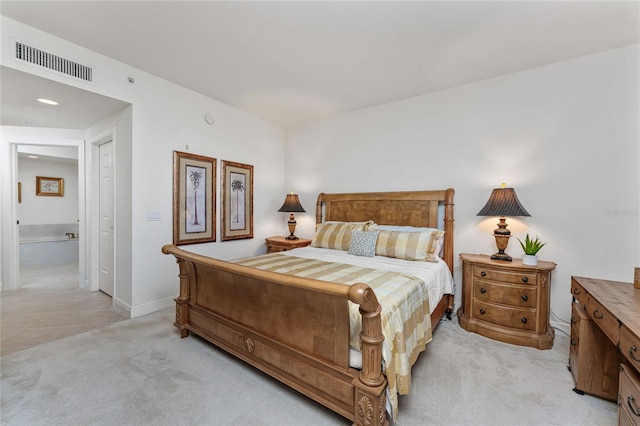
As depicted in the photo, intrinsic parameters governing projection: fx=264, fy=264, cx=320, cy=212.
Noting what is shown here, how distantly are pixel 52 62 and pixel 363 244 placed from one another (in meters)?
3.46

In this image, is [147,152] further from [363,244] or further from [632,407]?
[632,407]

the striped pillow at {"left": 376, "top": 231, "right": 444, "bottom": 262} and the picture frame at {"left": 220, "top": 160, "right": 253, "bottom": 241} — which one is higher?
the picture frame at {"left": 220, "top": 160, "right": 253, "bottom": 241}

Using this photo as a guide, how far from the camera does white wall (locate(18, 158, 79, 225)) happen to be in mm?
6207

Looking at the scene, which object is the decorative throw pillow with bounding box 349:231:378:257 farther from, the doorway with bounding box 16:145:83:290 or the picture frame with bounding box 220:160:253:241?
the doorway with bounding box 16:145:83:290

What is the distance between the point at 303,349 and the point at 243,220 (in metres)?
2.89

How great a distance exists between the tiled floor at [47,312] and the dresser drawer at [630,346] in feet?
13.3

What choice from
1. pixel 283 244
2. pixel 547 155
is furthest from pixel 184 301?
pixel 547 155

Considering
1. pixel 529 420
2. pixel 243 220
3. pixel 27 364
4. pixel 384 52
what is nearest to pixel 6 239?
pixel 27 364

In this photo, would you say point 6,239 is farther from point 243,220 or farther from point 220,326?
point 220,326

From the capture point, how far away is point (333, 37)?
7.66 ft

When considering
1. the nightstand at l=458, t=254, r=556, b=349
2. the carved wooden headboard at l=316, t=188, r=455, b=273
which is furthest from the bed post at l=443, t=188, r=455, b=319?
the nightstand at l=458, t=254, r=556, b=349

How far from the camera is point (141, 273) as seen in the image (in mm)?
3043

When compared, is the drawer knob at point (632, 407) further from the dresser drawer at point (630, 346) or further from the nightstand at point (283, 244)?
the nightstand at point (283, 244)

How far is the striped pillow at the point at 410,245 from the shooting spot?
2.82 metres
